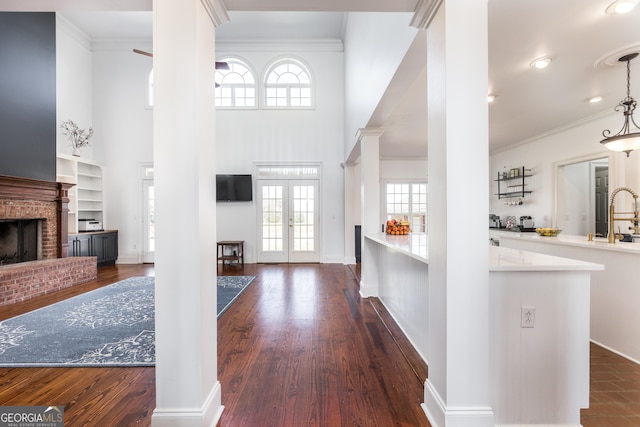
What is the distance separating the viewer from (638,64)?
296 cm

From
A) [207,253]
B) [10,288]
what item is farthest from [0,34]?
[207,253]

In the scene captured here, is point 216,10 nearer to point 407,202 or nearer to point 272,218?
point 272,218

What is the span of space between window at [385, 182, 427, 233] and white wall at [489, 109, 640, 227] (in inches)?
70.7

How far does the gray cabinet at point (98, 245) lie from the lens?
5816mm

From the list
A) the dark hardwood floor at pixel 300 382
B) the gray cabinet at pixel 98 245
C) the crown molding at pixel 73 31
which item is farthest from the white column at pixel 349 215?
the crown molding at pixel 73 31

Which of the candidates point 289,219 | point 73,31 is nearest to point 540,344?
point 289,219

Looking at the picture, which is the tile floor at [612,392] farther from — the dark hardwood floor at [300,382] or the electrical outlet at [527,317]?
→ the electrical outlet at [527,317]

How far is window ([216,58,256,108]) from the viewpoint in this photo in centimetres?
713

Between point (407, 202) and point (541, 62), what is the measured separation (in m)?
5.63

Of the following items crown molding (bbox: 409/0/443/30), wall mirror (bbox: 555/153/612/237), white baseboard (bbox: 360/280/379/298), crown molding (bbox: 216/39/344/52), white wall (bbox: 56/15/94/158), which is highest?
crown molding (bbox: 216/39/344/52)

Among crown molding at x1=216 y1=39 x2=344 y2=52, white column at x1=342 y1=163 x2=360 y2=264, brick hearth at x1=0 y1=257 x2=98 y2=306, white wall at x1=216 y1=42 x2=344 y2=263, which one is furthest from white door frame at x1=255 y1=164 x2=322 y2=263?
brick hearth at x1=0 y1=257 x2=98 y2=306

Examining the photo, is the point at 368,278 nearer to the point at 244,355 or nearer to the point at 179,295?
the point at 244,355

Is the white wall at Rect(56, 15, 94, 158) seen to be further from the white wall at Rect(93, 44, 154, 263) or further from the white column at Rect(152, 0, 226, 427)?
the white column at Rect(152, 0, 226, 427)

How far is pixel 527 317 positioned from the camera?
159cm
